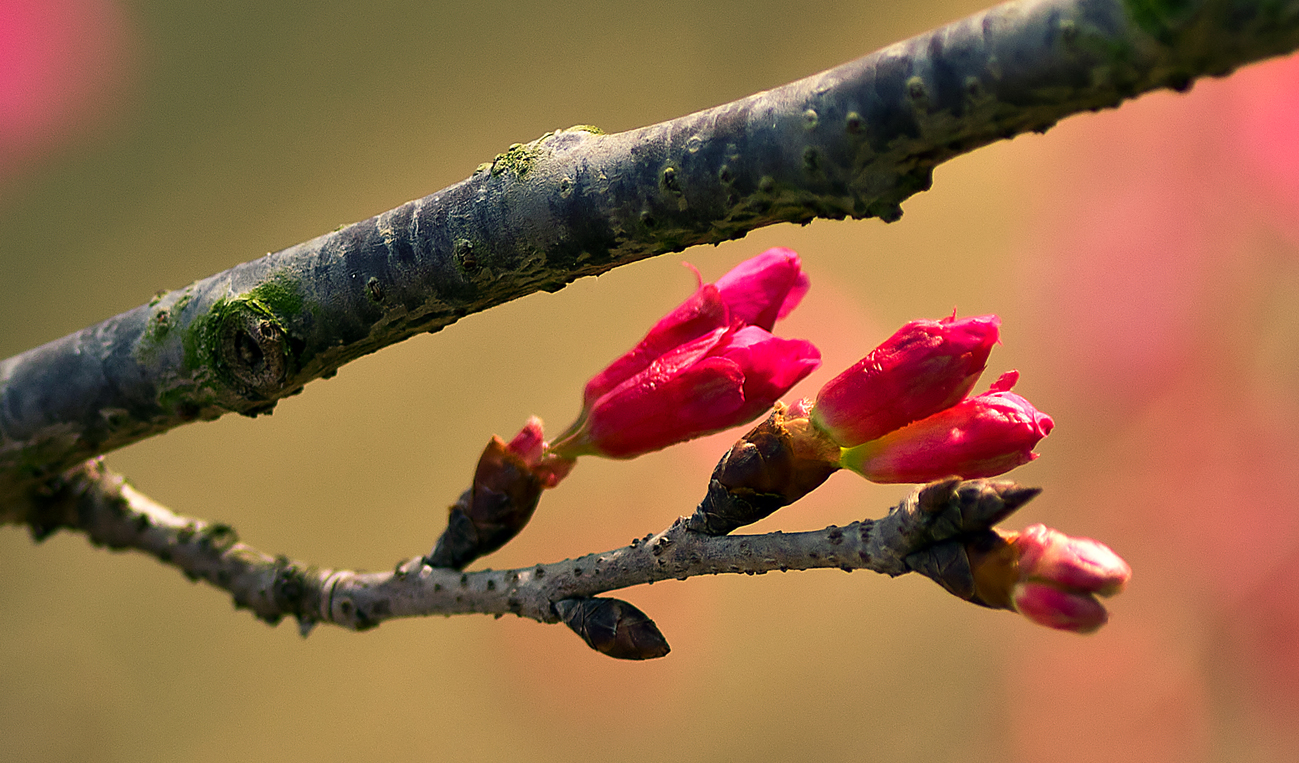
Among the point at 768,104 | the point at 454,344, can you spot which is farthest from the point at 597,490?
the point at 768,104

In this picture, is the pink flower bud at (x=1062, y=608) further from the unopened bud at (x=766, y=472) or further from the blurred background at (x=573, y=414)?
the blurred background at (x=573, y=414)

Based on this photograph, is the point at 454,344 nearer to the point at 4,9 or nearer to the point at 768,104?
the point at 4,9

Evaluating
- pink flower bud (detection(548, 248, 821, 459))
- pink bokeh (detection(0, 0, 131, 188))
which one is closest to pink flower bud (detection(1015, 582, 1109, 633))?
pink flower bud (detection(548, 248, 821, 459))

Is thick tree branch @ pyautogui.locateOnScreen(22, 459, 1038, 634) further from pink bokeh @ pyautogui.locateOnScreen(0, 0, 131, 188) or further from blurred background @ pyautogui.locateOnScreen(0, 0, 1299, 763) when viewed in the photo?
pink bokeh @ pyautogui.locateOnScreen(0, 0, 131, 188)

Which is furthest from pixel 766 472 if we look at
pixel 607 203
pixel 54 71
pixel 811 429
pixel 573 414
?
pixel 54 71

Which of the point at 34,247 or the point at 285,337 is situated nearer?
the point at 285,337

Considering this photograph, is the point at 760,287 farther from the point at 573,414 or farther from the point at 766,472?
the point at 573,414
